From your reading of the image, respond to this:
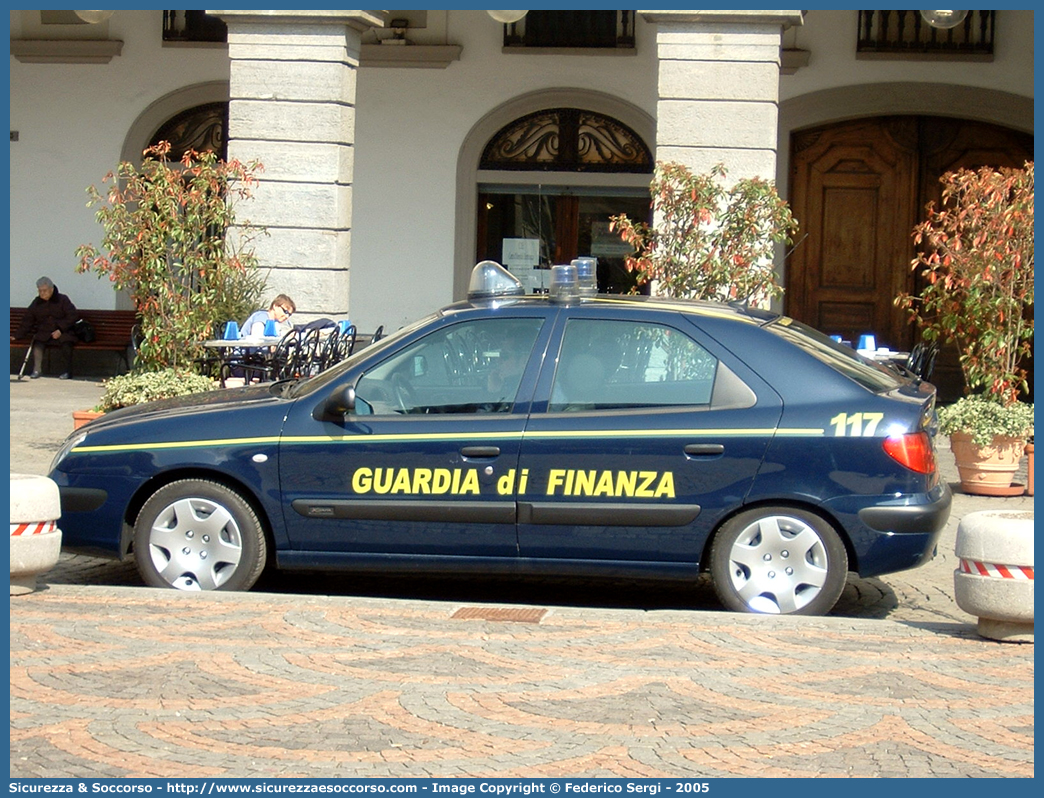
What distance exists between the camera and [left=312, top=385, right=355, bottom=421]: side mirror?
22.2 ft

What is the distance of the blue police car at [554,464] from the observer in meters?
6.61

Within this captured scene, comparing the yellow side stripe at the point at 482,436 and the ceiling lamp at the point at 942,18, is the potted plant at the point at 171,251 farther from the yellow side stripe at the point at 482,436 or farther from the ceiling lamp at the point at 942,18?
the ceiling lamp at the point at 942,18

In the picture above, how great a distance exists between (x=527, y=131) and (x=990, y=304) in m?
7.65

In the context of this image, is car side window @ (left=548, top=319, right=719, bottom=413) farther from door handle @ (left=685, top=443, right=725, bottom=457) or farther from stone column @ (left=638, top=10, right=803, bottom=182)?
stone column @ (left=638, top=10, right=803, bottom=182)

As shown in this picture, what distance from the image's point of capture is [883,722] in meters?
5.01

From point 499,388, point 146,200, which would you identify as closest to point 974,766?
point 499,388

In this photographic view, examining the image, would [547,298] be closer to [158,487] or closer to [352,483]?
[352,483]

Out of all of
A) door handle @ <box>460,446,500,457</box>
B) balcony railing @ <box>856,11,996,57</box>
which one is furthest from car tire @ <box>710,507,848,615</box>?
balcony railing @ <box>856,11,996,57</box>

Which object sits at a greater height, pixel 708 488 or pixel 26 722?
pixel 708 488

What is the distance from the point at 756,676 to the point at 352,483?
2233 millimetres

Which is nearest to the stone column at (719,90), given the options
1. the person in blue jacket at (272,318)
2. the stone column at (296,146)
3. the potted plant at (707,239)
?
the potted plant at (707,239)

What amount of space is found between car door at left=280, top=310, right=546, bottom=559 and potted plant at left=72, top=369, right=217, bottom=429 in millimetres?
4386

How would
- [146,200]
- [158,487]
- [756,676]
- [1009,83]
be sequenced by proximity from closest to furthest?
[756,676] → [158,487] → [146,200] → [1009,83]

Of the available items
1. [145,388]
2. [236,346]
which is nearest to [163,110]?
[236,346]
